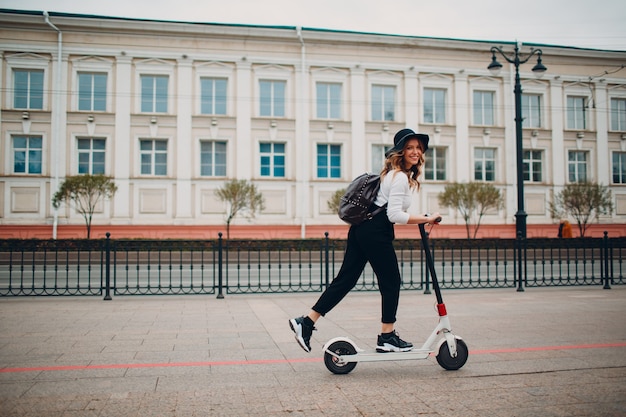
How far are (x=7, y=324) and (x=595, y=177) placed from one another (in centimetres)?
3561

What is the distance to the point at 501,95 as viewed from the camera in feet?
109

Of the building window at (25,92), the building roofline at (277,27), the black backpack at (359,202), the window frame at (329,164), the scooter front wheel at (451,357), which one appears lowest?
the scooter front wheel at (451,357)

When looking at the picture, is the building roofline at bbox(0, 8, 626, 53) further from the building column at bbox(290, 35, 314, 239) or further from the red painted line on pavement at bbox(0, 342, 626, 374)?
the red painted line on pavement at bbox(0, 342, 626, 374)

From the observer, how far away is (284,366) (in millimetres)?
4855

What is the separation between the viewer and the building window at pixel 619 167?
34875 millimetres

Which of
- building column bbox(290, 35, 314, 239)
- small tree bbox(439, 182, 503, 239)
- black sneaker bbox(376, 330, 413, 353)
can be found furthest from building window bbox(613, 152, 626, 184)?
black sneaker bbox(376, 330, 413, 353)

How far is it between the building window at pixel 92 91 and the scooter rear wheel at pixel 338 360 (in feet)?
92.6

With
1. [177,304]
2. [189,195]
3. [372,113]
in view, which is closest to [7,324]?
[177,304]

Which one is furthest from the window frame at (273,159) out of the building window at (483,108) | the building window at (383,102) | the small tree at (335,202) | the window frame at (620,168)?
the window frame at (620,168)

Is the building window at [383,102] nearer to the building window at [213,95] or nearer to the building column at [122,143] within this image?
the building window at [213,95]

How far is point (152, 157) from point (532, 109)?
78.8 feet

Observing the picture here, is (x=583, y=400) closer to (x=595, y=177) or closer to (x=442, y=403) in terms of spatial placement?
(x=442, y=403)

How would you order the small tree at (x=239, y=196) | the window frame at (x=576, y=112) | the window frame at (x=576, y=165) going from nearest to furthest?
the small tree at (x=239, y=196)
the window frame at (x=576, y=165)
the window frame at (x=576, y=112)

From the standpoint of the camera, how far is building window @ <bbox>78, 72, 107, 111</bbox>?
29.0m
